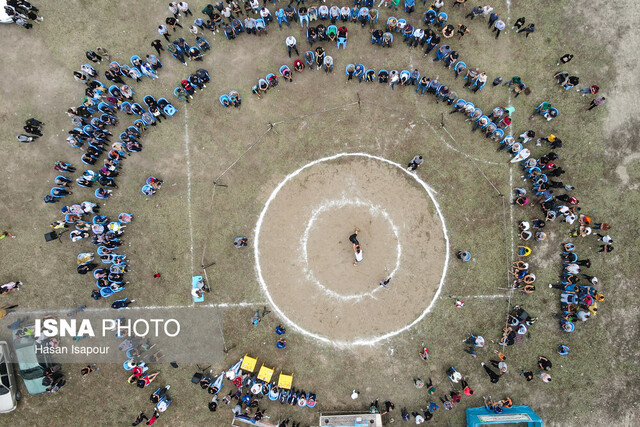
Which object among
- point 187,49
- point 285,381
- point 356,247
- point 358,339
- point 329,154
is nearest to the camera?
point 356,247

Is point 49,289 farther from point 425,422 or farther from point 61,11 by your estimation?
point 425,422

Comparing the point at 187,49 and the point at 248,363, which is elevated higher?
the point at 187,49

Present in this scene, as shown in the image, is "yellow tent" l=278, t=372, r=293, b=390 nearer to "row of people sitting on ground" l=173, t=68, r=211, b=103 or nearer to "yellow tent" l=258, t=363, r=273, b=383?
"yellow tent" l=258, t=363, r=273, b=383

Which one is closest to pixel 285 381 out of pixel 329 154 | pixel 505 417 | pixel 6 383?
pixel 505 417

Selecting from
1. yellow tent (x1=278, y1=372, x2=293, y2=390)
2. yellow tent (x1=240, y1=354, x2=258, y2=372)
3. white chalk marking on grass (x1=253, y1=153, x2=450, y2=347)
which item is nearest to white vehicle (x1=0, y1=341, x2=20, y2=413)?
yellow tent (x1=240, y1=354, x2=258, y2=372)

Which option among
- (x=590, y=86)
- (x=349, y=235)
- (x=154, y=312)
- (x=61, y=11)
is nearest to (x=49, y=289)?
(x=154, y=312)

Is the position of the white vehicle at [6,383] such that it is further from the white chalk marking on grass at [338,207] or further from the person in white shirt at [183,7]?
the person in white shirt at [183,7]

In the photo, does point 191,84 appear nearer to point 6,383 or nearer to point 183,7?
point 183,7
